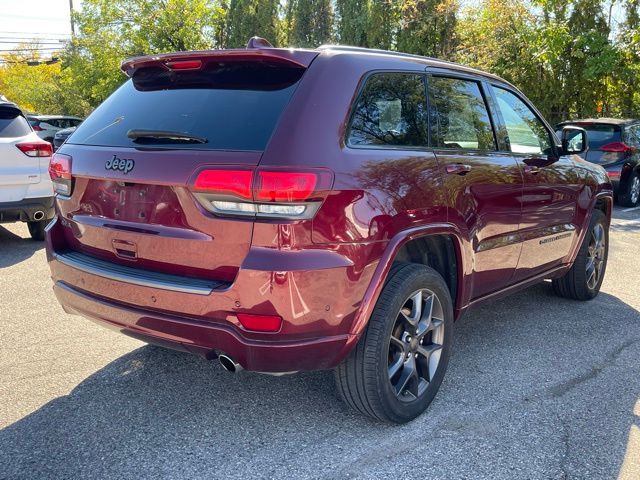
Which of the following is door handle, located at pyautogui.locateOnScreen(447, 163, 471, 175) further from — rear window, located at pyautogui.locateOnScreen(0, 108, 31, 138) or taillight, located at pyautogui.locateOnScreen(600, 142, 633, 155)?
taillight, located at pyautogui.locateOnScreen(600, 142, 633, 155)

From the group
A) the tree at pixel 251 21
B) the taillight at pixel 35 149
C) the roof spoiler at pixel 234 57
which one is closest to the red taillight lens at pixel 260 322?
the roof spoiler at pixel 234 57

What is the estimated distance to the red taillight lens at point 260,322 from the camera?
258 cm

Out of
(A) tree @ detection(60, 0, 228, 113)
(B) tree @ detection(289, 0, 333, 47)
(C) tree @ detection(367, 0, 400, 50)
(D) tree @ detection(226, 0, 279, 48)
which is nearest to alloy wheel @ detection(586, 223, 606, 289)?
(C) tree @ detection(367, 0, 400, 50)

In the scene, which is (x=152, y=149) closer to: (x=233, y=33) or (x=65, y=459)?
(x=65, y=459)

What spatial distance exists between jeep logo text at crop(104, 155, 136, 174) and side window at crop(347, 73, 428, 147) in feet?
3.31

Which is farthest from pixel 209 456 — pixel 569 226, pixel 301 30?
pixel 301 30

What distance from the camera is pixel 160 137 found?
2.87 m

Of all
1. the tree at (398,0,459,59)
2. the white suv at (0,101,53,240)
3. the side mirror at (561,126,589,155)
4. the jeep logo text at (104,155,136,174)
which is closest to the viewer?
the jeep logo text at (104,155,136,174)

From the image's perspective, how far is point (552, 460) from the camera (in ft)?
9.33

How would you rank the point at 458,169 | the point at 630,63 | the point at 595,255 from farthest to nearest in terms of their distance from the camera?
1. the point at 630,63
2. the point at 595,255
3. the point at 458,169

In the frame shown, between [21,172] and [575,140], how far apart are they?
5.56m

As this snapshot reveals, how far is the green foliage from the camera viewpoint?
603 inches

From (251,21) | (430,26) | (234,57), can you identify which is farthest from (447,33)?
Answer: (234,57)

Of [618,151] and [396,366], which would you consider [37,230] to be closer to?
[396,366]
